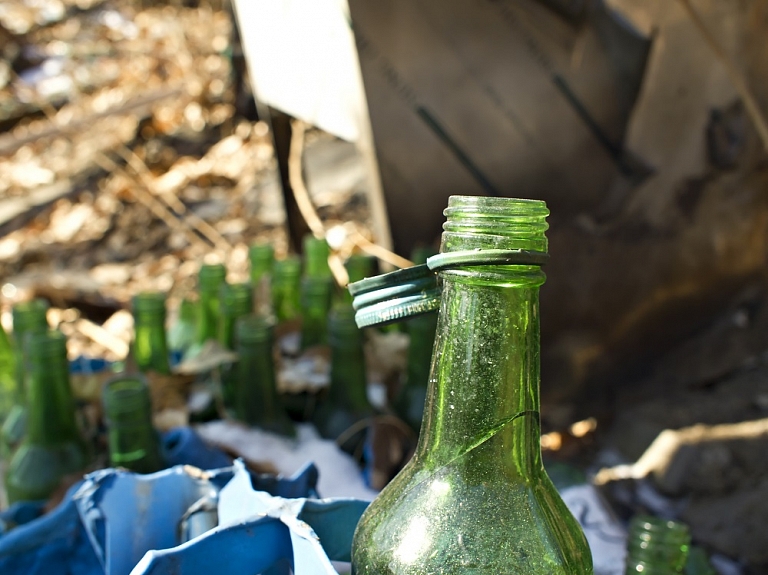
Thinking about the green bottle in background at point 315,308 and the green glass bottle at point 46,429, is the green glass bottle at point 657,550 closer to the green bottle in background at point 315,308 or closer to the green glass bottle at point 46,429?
the green glass bottle at point 46,429

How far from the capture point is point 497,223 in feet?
1.60

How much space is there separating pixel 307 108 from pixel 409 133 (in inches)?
17.4

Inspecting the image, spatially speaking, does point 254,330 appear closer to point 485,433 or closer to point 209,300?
point 209,300

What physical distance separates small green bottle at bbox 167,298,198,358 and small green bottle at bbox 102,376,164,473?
788 mm

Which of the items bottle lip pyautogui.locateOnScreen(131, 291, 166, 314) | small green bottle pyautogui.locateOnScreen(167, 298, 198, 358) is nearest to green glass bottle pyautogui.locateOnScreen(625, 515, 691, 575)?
bottle lip pyautogui.locateOnScreen(131, 291, 166, 314)

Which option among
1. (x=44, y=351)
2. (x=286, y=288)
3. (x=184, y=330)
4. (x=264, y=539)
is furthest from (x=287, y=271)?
(x=264, y=539)

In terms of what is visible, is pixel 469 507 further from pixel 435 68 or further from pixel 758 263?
pixel 758 263

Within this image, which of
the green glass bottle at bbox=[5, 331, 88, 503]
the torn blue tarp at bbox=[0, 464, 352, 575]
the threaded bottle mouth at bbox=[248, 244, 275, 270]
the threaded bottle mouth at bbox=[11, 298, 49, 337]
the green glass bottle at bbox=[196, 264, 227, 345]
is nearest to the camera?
the torn blue tarp at bbox=[0, 464, 352, 575]

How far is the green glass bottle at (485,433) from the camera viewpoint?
49 centimetres

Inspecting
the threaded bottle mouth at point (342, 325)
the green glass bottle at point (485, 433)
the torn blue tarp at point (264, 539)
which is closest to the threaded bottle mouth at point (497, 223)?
the green glass bottle at point (485, 433)

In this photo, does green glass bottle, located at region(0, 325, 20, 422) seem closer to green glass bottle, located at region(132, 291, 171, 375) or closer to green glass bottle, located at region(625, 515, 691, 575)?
green glass bottle, located at region(132, 291, 171, 375)

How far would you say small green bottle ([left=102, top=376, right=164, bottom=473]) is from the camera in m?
0.92

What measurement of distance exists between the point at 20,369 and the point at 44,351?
36cm

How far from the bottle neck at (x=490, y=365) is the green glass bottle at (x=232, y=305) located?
3.27 feet
